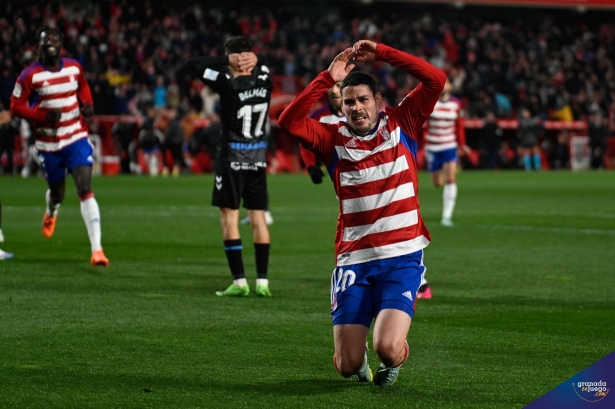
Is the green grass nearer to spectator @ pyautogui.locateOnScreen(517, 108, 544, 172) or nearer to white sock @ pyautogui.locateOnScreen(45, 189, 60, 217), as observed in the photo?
white sock @ pyautogui.locateOnScreen(45, 189, 60, 217)

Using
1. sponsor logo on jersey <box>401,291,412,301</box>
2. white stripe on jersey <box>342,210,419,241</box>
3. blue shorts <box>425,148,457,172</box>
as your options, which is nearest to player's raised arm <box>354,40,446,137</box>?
white stripe on jersey <box>342,210,419,241</box>

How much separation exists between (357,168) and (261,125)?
12.0 feet

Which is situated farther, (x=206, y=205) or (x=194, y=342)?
(x=206, y=205)

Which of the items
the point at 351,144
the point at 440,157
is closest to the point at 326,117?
the point at 351,144

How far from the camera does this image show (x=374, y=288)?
6.06m

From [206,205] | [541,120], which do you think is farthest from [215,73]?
[541,120]

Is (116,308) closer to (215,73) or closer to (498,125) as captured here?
(215,73)

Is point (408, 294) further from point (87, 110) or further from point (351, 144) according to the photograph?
point (87, 110)

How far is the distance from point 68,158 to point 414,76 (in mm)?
6032

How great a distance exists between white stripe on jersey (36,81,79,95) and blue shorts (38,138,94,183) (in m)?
0.55

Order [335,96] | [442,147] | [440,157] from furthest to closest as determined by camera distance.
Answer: [440,157] < [442,147] < [335,96]

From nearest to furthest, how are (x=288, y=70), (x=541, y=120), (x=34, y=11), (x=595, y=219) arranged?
(x=595, y=219) → (x=34, y=11) → (x=288, y=70) → (x=541, y=120)

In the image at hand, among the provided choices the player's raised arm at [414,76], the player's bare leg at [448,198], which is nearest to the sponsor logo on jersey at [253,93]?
the player's raised arm at [414,76]

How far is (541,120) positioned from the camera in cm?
3950
